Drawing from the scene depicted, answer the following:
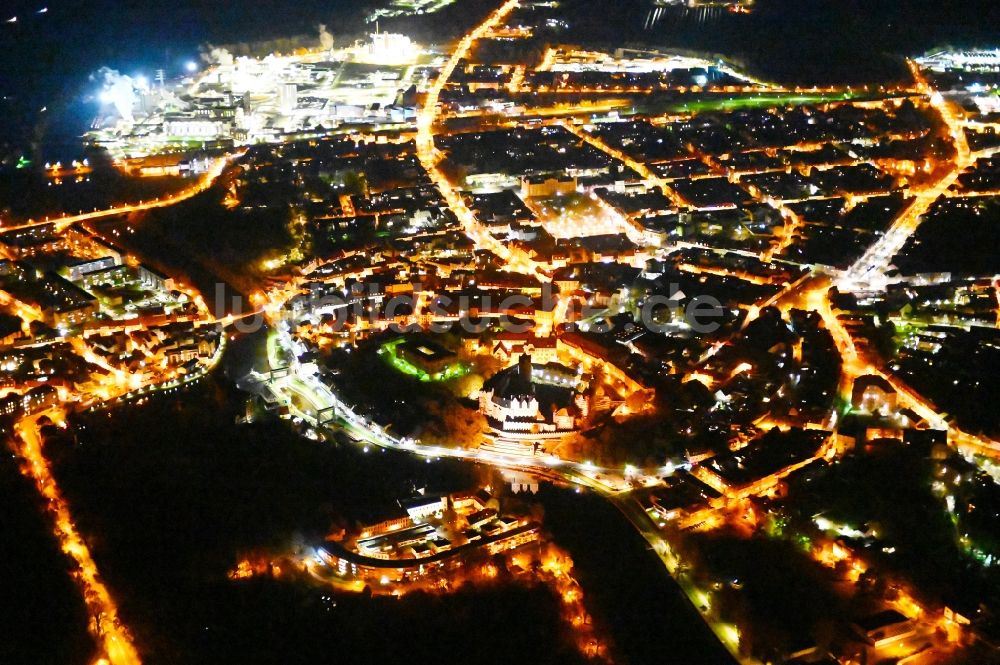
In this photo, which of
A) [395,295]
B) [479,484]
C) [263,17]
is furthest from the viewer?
[263,17]

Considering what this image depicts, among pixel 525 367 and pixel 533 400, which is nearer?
pixel 533 400

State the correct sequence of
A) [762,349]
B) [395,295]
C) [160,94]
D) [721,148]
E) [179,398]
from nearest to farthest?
[179,398]
[762,349]
[395,295]
[721,148]
[160,94]

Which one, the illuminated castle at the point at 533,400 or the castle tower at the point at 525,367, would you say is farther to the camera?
the castle tower at the point at 525,367

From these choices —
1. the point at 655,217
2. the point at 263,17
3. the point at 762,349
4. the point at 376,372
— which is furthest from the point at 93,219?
the point at 263,17

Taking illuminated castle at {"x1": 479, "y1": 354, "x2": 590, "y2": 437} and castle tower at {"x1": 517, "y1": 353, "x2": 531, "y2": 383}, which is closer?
illuminated castle at {"x1": 479, "y1": 354, "x2": 590, "y2": 437}

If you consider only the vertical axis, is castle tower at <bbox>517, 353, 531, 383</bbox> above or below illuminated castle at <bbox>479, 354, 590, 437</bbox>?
above

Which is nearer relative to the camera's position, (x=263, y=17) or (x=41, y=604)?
(x=41, y=604)

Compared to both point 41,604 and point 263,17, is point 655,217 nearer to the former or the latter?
point 41,604

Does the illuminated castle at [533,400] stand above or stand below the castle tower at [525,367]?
below

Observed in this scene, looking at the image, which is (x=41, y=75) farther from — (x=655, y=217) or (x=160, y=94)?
(x=655, y=217)
